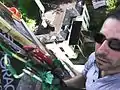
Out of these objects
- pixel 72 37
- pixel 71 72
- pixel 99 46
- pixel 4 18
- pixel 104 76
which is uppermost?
pixel 72 37

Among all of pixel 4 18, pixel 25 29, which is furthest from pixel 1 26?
pixel 25 29

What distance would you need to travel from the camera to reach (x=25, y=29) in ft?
11.3

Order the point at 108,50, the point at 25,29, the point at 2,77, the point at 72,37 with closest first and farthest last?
the point at 108,50, the point at 2,77, the point at 25,29, the point at 72,37

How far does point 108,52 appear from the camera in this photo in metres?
2.40

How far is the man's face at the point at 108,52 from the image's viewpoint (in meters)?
2.38

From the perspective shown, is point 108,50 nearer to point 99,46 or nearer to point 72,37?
point 99,46

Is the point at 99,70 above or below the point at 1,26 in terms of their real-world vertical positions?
below

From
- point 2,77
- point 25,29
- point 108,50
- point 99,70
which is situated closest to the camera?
point 108,50

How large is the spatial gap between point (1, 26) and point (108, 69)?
954 mm

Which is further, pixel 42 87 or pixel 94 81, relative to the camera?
pixel 42 87

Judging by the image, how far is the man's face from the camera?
2.38 m

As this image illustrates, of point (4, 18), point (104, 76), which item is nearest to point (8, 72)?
point (4, 18)

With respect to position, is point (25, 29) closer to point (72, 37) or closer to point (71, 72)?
point (71, 72)

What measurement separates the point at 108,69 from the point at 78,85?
0.62m
